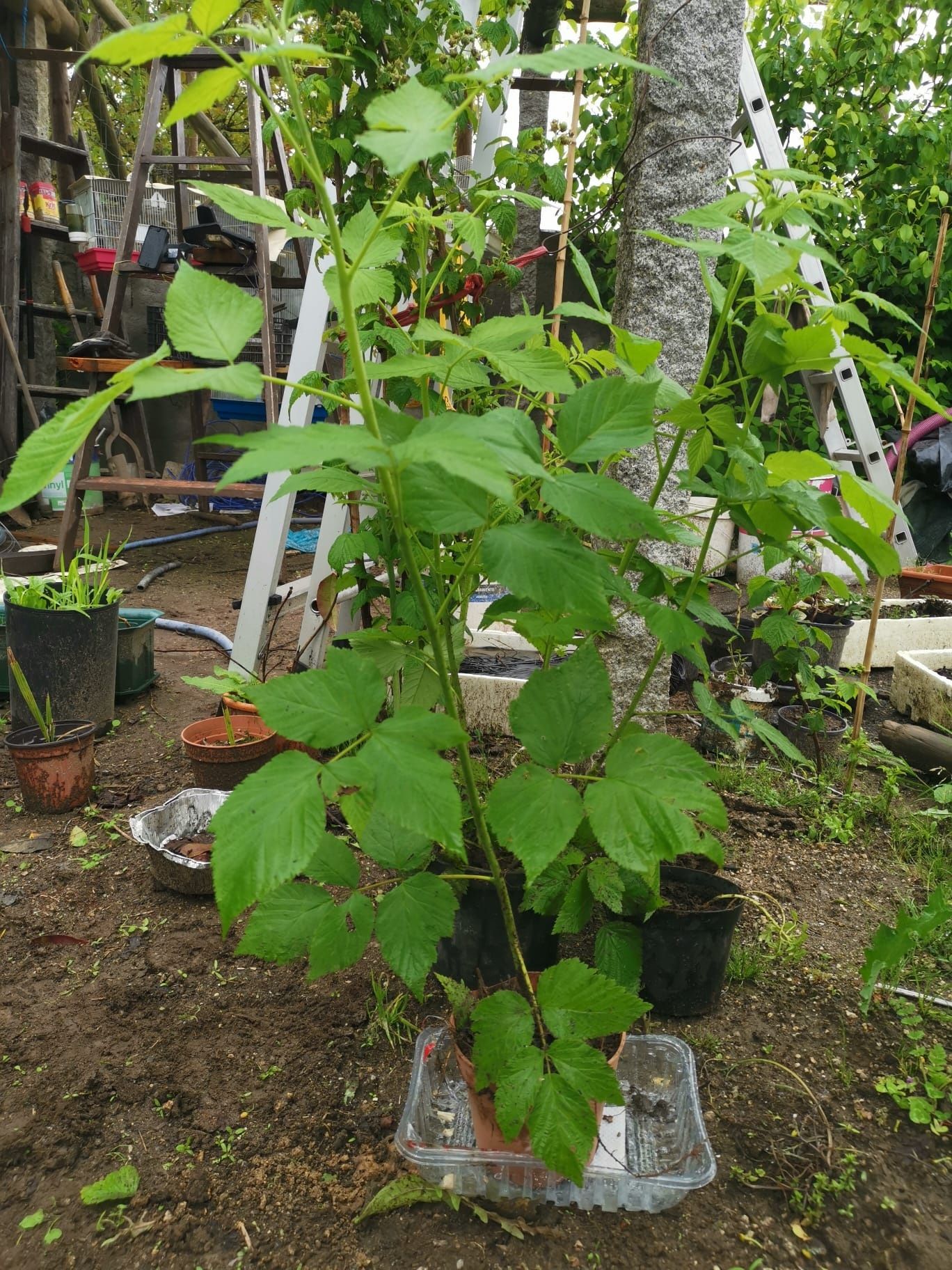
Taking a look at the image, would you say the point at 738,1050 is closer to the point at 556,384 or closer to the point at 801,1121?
the point at 801,1121

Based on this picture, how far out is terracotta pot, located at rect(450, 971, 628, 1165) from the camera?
1.10m

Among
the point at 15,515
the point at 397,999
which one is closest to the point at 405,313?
the point at 397,999

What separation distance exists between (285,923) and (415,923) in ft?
0.54

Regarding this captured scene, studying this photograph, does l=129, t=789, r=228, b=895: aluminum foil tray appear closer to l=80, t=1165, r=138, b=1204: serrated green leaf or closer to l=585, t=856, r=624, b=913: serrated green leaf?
l=80, t=1165, r=138, b=1204: serrated green leaf

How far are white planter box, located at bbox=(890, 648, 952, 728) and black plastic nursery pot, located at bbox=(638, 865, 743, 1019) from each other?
61.8 inches

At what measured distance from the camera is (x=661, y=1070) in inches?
52.6

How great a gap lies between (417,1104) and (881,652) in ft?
9.76

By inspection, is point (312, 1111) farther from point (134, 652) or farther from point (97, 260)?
point (97, 260)

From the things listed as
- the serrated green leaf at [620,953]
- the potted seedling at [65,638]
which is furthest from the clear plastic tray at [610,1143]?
the potted seedling at [65,638]

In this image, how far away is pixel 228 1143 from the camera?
1.26 meters

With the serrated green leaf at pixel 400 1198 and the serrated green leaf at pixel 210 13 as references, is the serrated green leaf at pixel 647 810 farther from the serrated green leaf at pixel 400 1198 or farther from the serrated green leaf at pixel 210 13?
the serrated green leaf at pixel 210 13

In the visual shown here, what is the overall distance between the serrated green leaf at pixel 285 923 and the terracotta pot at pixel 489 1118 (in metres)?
0.29

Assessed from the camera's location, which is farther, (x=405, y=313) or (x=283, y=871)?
(x=405, y=313)

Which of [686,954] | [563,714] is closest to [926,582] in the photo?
[686,954]
